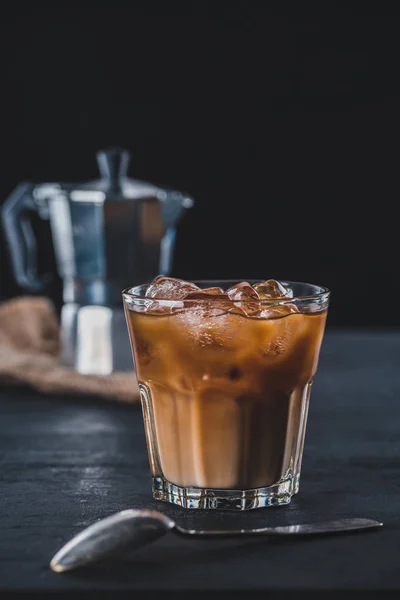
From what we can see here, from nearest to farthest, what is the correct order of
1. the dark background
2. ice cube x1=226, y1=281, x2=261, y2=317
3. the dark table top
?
the dark table top, ice cube x1=226, y1=281, x2=261, y2=317, the dark background

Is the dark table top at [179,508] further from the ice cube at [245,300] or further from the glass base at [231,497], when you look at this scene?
the ice cube at [245,300]

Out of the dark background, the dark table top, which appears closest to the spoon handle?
the dark table top

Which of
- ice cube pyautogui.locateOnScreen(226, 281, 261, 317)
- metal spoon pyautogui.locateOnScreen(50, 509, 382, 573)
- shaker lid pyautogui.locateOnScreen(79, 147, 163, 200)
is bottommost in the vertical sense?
metal spoon pyautogui.locateOnScreen(50, 509, 382, 573)

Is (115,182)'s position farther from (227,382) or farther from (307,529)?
(307,529)

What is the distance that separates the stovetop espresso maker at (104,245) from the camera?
177 centimetres

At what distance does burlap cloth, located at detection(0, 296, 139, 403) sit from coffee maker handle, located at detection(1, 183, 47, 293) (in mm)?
111

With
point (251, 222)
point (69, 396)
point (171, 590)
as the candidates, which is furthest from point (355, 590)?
point (251, 222)

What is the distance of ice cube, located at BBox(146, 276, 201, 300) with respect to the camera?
1025 mm

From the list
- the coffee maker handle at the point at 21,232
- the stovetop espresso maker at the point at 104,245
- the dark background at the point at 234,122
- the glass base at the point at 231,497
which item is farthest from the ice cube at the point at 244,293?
the dark background at the point at 234,122

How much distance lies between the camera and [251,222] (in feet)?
9.86

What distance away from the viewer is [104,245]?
1802 millimetres

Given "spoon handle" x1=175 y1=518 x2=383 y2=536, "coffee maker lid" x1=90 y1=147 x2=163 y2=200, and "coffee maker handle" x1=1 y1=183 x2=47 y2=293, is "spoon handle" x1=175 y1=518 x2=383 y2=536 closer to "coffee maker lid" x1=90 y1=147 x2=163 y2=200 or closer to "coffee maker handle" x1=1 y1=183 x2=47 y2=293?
"coffee maker lid" x1=90 y1=147 x2=163 y2=200

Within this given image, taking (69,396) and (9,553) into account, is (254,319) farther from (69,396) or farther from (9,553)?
(69,396)

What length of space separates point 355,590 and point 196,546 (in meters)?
0.17
